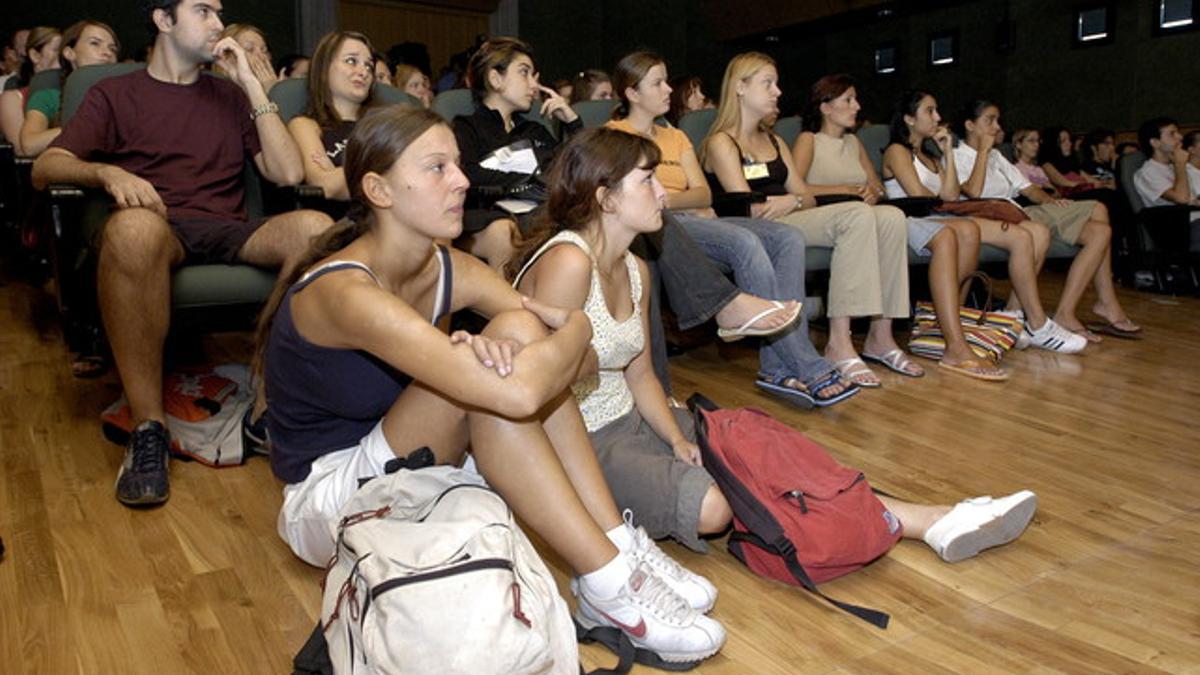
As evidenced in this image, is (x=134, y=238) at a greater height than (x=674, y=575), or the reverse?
(x=134, y=238)

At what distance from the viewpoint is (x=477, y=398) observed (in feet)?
4.19

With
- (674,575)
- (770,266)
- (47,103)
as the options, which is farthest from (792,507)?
(47,103)

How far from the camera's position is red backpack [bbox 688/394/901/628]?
5.18 ft

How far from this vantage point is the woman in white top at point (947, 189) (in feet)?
11.4

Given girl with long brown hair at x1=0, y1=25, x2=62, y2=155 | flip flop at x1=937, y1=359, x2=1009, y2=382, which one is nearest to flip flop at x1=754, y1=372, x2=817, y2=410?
flip flop at x1=937, y1=359, x2=1009, y2=382

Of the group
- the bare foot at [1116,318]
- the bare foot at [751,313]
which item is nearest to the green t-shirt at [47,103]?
the bare foot at [751,313]

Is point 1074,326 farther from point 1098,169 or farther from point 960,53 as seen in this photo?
point 960,53

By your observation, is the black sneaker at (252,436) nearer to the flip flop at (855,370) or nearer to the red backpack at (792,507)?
the red backpack at (792,507)

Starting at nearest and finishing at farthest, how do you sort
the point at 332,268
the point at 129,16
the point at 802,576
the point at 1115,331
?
the point at 332,268 < the point at 802,576 < the point at 1115,331 < the point at 129,16

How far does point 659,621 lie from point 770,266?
1.56 m

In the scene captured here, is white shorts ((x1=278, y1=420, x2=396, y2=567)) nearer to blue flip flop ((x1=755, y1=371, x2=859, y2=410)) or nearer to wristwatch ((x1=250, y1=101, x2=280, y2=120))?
wristwatch ((x1=250, y1=101, x2=280, y2=120))

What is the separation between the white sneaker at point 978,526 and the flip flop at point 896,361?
4.24 ft

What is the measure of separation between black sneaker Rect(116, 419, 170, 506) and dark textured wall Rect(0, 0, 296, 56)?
519 centimetres

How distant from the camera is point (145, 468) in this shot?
1.96 meters
